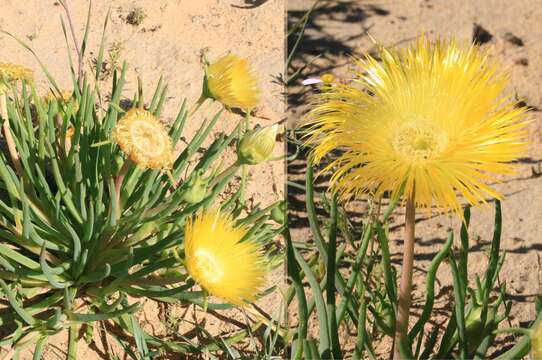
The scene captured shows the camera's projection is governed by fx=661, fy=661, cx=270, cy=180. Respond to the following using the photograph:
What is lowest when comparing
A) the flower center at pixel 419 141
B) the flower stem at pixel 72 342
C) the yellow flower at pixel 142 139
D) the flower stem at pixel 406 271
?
the flower stem at pixel 406 271

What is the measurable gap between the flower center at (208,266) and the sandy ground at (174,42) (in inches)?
30.4

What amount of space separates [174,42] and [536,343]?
1.61m

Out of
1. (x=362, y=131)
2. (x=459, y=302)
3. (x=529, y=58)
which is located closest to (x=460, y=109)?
(x=362, y=131)

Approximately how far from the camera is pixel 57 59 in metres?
1.99

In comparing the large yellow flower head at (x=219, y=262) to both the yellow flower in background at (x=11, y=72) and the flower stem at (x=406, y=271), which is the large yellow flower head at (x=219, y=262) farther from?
the yellow flower in background at (x=11, y=72)

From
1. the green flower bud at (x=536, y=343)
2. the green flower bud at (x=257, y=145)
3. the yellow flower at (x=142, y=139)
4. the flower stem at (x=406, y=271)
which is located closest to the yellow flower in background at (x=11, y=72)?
the yellow flower at (x=142, y=139)

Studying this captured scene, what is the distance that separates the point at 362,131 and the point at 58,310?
2.13ft

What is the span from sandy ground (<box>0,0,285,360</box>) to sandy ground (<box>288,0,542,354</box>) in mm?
220

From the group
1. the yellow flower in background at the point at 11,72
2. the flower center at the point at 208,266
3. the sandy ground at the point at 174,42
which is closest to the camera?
the flower center at the point at 208,266

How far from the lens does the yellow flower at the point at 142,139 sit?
1.03 m

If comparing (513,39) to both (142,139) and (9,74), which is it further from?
(9,74)

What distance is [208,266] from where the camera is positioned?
99cm

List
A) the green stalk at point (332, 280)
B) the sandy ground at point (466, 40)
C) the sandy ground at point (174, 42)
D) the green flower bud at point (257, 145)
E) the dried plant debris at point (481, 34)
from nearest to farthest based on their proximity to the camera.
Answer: the green stalk at point (332, 280) → the green flower bud at point (257, 145) → the sandy ground at point (466, 40) → the dried plant debris at point (481, 34) → the sandy ground at point (174, 42)

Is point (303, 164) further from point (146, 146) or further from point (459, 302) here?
point (459, 302)
